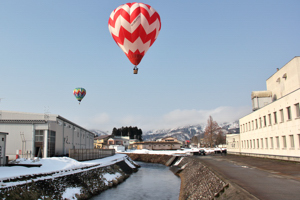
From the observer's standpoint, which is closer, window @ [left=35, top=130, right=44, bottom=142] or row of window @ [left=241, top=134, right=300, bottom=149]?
row of window @ [left=241, top=134, right=300, bottom=149]

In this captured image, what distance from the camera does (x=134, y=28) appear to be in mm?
27438

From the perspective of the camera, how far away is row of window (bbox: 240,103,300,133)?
32.2 m

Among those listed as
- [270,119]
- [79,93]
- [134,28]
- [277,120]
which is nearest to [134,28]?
[134,28]

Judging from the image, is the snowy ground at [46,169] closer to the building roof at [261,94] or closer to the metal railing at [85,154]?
the metal railing at [85,154]

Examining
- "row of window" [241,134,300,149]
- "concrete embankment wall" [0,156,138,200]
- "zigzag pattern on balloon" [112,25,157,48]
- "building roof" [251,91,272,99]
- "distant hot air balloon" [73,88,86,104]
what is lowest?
"concrete embankment wall" [0,156,138,200]

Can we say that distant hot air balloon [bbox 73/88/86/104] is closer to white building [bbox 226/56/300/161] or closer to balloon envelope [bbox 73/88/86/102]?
balloon envelope [bbox 73/88/86/102]

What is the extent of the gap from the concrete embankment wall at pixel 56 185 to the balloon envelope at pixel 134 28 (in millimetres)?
13457

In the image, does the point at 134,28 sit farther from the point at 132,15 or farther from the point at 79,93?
the point at 79,93

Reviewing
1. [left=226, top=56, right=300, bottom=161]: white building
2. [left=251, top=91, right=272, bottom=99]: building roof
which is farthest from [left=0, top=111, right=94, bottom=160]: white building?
[left=251, top=91, right=272, bottom=99]: building roof

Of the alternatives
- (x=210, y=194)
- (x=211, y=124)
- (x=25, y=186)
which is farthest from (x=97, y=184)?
(x=211, y=124)

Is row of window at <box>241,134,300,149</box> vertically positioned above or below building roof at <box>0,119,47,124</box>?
below

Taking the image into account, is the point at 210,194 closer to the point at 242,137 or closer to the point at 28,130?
the point at 28,130

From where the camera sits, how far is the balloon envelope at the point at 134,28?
27250 mm

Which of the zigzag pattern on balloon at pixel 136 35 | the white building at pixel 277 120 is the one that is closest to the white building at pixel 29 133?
the zigzag pattern on balloon at pixel 136 35
